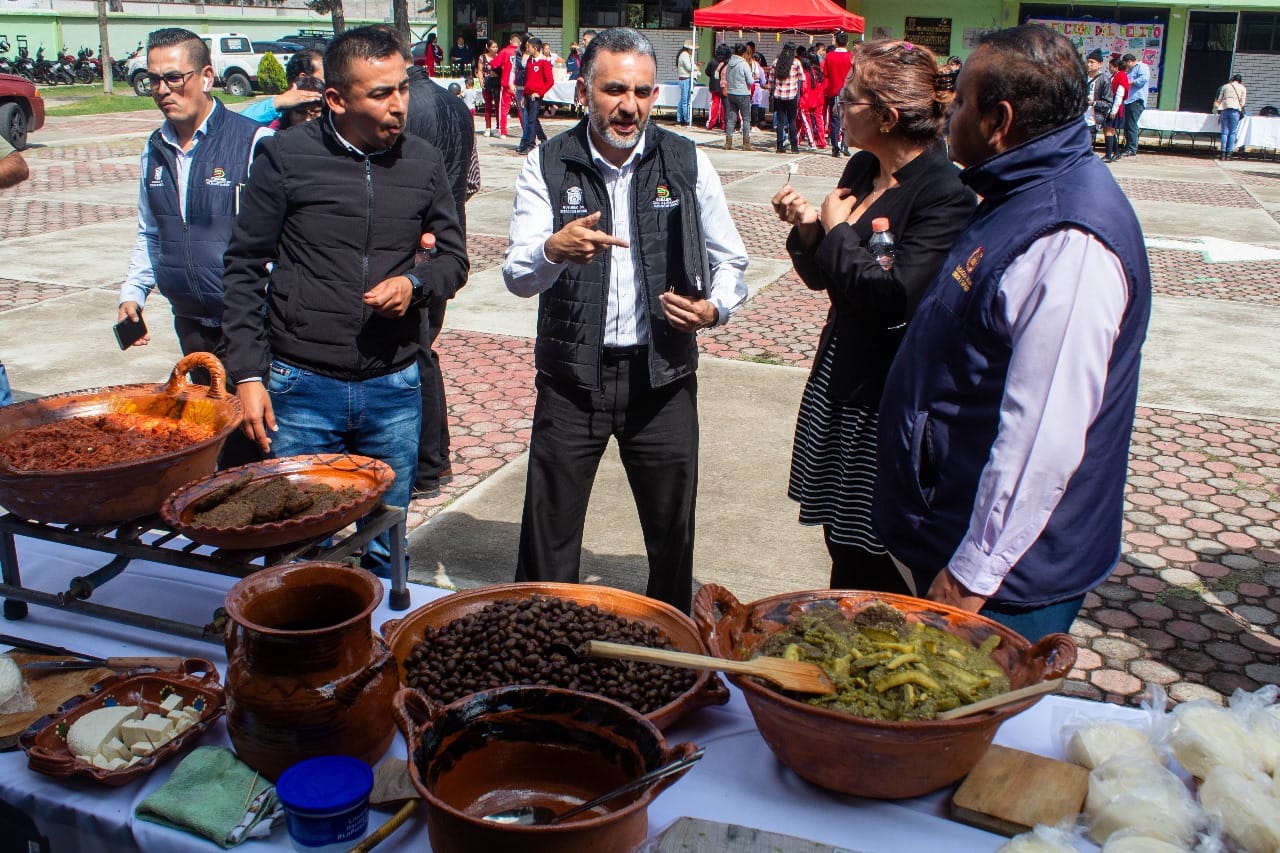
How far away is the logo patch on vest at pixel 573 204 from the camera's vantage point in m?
3.18

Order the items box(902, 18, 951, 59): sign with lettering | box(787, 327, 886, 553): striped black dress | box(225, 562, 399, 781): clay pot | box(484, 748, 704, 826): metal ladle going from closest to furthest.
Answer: box(484, 748, 704, 826): metal ladle, box(225, 562, 399, 781): clay pot, box(787, 327, 886, 553): striped black dress, box(902, 18, 951, 59): sign with lettering

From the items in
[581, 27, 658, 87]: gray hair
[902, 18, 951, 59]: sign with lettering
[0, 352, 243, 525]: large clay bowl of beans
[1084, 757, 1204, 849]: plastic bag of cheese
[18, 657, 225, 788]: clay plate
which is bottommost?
[18, 657, 225, 788]: clay plate

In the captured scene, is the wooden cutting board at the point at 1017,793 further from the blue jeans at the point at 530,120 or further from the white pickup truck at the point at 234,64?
the white pickup truck at the point at 234,64

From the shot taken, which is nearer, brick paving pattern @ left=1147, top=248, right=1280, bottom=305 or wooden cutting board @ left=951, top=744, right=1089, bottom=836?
wooden cutting board @ left=951, top=744, right=1089, bottom=836

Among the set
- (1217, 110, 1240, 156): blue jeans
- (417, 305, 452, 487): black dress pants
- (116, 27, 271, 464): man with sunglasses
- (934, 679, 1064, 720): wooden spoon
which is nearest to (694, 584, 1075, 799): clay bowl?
(934, 679, 1064, 720): wooden spoon

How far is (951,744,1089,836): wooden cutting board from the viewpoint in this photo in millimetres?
1771

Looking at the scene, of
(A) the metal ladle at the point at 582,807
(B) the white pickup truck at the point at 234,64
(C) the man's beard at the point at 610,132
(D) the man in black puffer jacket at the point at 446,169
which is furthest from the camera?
(B) the white pickup truck at the point at 234,64

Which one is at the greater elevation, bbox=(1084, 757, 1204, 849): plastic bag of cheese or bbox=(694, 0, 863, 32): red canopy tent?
bbox=(694, 0, 863, 32): red canopy tent

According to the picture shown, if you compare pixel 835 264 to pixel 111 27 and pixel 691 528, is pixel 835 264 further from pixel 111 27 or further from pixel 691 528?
pixel 111 27

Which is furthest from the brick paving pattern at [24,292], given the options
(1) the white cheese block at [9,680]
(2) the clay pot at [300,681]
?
(2) the clay pot at [300,681]

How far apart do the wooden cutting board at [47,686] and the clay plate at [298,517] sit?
0.33m

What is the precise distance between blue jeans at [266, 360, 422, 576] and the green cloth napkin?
1364 mm

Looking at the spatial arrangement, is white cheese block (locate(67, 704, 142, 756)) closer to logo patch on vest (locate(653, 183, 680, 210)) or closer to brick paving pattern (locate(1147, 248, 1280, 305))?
logo patch on vest (locate(653, 183, 680, 210))

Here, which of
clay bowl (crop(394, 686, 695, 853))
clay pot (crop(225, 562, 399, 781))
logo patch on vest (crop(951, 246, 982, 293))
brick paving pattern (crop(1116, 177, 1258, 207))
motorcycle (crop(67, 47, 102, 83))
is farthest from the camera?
motorcycle (crop(67, 47, 102, 83))
